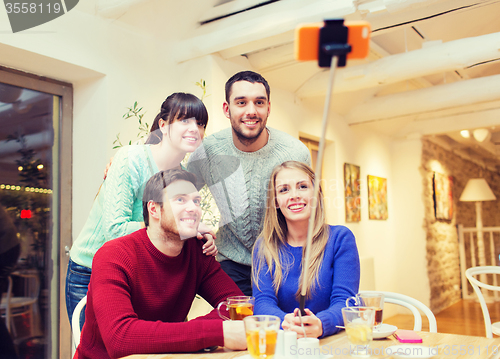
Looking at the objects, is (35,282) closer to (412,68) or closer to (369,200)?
(412,68)

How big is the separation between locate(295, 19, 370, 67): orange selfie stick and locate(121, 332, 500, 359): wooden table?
0.64 metres

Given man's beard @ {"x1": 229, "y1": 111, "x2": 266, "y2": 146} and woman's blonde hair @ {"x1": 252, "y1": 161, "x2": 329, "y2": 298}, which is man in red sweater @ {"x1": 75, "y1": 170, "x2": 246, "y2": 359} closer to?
woman's blonde hair @ {"x1": 252, "y1": 161, "x2": 329, "y2": 298}

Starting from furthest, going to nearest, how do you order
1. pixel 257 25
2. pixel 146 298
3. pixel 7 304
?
1. pixel 257 25
2. pixel 7 304
3. pixel 146 298

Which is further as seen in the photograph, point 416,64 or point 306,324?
point 416,64

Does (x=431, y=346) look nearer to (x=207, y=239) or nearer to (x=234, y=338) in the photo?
A: (x=234, y=338)

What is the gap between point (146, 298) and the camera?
1.17m

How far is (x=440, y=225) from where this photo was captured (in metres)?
5.76

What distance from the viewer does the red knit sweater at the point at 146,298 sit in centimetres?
98

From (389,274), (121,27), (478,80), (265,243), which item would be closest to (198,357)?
(265,243)

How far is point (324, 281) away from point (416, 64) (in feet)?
7.88

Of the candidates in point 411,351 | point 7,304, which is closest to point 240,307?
point 411,351

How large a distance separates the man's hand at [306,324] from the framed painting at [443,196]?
5008mm

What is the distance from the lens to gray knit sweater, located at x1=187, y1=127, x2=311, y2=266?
157cm

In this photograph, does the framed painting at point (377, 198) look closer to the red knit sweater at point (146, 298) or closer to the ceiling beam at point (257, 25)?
the ceiling beam at point (257, 25)
